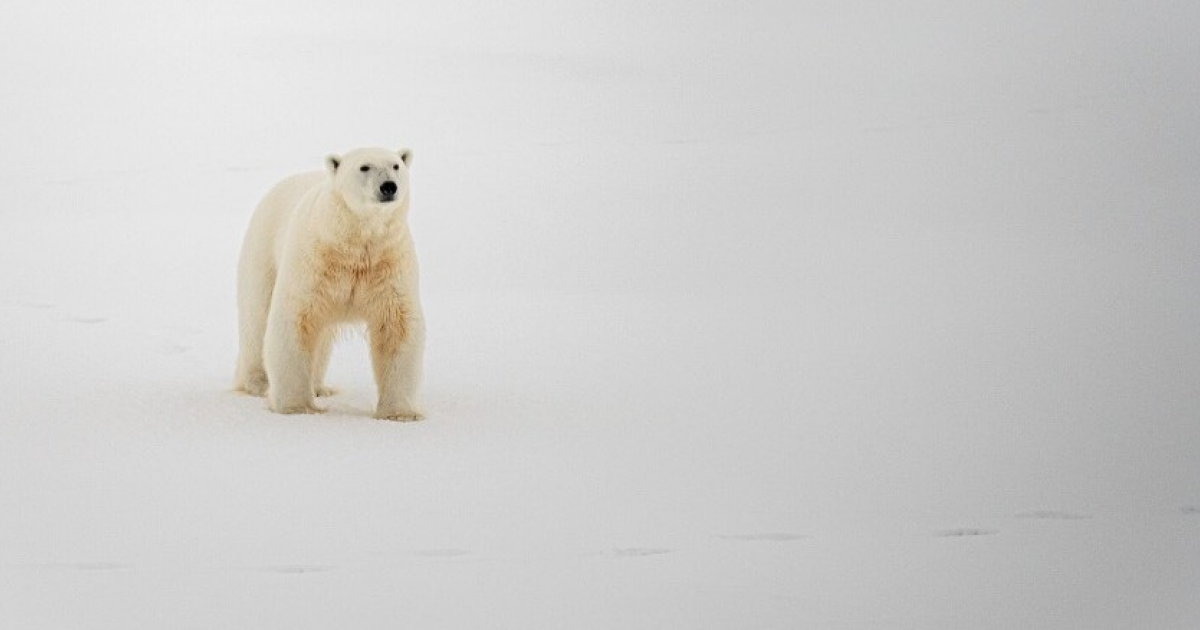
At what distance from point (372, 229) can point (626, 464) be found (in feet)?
3.56

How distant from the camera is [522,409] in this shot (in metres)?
6.87

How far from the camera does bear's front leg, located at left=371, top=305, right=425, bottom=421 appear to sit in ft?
21.0

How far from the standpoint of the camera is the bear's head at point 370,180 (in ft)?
20.3

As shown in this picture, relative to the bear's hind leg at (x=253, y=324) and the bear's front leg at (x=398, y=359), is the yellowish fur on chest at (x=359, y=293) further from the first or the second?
the bear's hind leg at (x=253, y=324)

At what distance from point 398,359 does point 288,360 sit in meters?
0.35

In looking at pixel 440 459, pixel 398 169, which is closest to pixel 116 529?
pixel 440 459

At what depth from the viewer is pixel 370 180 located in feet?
20.3

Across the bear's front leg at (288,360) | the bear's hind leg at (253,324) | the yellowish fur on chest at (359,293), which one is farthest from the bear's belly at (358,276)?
the bear's hind leg at (253,324)

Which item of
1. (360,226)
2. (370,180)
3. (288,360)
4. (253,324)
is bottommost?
(288,360)

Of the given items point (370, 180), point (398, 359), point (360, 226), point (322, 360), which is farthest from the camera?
point (322, 360)

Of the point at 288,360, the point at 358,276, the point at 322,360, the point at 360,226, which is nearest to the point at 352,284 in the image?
the point at 358,276

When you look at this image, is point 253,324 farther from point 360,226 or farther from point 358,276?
point 360,226

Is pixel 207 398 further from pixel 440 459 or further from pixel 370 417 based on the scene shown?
pixel 440 459

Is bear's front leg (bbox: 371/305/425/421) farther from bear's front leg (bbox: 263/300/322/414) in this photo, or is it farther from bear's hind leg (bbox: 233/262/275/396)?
bear's hind leg (bbox: 233/262/275/396)
